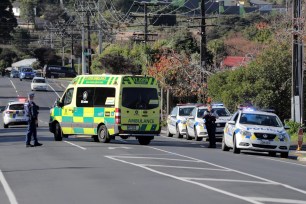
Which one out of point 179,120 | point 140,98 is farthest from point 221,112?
point 140,98

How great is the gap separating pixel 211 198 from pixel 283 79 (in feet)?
96.6

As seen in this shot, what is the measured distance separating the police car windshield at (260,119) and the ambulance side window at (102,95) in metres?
5.11

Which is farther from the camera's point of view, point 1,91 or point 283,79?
point 1,91

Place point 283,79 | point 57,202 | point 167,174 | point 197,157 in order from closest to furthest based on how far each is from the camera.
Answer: point 57,202 < point 167,174 < point 197,157 < point 283,79

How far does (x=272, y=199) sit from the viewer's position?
15.7 meters

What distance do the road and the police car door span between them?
3.37 metres

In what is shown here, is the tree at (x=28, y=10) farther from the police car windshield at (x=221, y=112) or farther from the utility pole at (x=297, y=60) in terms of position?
the utility pole at (x=297, y=60)

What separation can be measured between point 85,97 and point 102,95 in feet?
2.81

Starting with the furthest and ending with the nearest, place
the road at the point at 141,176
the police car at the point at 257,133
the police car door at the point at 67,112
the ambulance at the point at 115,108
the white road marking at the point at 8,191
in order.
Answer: the police car door at the point at 67,112 → the ambulance at the point at 115,108 → the police car at the point at 257,133 → the road at the point at 141,176 → the white road marking at the point at 8,191

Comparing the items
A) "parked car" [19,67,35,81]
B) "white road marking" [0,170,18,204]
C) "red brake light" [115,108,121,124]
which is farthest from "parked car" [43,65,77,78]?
"white road marking" [0,170,18,204]

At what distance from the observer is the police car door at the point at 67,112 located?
33812 mm

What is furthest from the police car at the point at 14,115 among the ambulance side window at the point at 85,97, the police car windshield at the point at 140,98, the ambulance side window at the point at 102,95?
the police car windshield at the point at 140,98

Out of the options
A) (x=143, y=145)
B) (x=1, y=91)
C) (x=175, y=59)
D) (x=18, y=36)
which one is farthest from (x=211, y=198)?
(x=18, y=36)

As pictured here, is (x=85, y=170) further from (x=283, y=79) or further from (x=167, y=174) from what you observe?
(x=283, y=79)
